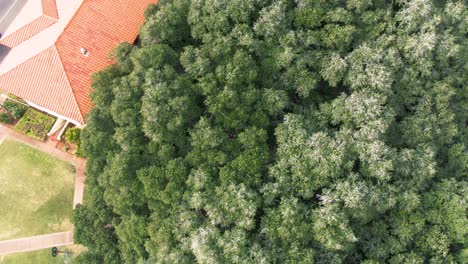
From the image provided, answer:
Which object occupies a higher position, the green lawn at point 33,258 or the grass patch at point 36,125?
the grass patch at point 36,125

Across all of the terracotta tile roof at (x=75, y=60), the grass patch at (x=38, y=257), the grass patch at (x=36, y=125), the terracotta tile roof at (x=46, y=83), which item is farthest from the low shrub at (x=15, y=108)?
the grass patch at (x=38, y=257)

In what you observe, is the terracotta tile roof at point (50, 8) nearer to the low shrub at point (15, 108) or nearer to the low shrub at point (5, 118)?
the low shrub at point (15, 108)

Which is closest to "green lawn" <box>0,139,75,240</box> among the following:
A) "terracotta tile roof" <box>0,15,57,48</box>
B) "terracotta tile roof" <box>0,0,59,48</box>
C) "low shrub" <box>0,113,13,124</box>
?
"low shrub" <box>0,113,13,124</box>

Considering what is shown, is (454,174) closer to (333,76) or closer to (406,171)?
(406,171)

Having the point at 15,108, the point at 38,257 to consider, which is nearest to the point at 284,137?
the point at 38,257

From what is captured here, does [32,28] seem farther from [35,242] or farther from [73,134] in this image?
[35,242]

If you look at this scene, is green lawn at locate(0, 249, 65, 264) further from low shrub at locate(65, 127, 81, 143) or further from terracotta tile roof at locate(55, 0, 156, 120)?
terracotta tile roof at locate(55, 0, 156, 120)
